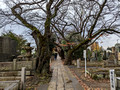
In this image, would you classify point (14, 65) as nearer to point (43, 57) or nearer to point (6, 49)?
point (43, 57)

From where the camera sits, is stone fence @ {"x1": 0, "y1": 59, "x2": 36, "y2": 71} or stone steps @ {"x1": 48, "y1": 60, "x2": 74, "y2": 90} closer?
stone steps @ {"x1": 48, "y1": 60, "x2": 74, "y2": 90}

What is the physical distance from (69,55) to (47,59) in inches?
316

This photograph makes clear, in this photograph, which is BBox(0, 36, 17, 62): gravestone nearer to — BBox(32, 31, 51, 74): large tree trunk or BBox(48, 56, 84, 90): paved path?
BBox(32, 31, 51, 74): large tree trunk

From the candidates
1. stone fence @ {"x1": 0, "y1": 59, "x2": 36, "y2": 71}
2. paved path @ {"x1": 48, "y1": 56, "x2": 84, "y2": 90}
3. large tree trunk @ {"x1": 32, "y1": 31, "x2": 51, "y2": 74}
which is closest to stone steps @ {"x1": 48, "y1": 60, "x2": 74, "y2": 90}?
paved path @ {"x1": 48, "y1": 56, "x2": 84, "y2": 90}

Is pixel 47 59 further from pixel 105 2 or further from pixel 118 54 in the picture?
pixel 118 54

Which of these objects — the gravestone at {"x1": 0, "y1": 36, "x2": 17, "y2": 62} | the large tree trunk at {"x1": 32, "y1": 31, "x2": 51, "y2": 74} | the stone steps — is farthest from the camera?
the gravestone at {"x1": 0, "y1": 36, "x2": 17, "y2": 62}

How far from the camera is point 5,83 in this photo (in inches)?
173

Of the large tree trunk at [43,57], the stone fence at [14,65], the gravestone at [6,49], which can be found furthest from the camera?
the gravestone at [6,49]

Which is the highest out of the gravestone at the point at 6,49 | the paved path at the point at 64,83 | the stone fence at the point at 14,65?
the gravestone at the point at 6,49

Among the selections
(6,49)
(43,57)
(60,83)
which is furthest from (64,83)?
(6,49)

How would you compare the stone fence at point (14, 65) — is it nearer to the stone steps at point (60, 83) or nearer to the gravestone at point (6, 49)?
the stone steps at point (60, 83)

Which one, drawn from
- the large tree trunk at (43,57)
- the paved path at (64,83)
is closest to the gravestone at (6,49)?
the large tree trunk at (43,57)

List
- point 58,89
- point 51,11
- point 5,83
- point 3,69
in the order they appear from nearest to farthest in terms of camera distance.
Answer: point 5,83
point 58,89
point 3,69
point 51,11

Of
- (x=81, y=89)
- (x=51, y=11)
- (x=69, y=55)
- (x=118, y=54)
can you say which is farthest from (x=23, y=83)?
(x=118, y=54)
